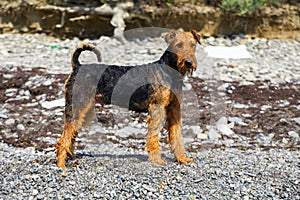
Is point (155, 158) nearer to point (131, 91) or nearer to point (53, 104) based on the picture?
point (131, 91)

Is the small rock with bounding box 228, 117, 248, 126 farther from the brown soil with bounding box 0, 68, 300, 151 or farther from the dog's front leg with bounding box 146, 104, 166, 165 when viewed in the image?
the dog's front leg with bounding box 146, 104, 166, 165

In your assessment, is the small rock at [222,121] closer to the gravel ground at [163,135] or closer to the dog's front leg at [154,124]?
the gravel ground at [163,135]

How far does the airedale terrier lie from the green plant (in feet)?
34.3

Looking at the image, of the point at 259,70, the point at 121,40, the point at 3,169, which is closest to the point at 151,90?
the point at 3,169

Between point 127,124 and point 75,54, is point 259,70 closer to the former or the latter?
point 127,124

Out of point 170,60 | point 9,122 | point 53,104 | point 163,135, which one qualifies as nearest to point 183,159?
point 170,60

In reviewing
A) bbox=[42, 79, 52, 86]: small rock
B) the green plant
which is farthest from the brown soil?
the green plant

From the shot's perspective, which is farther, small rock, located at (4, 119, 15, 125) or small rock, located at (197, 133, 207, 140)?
small rock, located at (4, 119, 15, 125)

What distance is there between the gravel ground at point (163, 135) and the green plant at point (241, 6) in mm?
978

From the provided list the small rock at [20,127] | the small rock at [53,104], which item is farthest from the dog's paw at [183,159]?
the small rock at [53,104]

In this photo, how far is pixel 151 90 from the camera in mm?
5770

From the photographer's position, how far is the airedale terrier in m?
5.75

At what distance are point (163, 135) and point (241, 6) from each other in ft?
28.5

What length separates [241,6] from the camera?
620 inches
